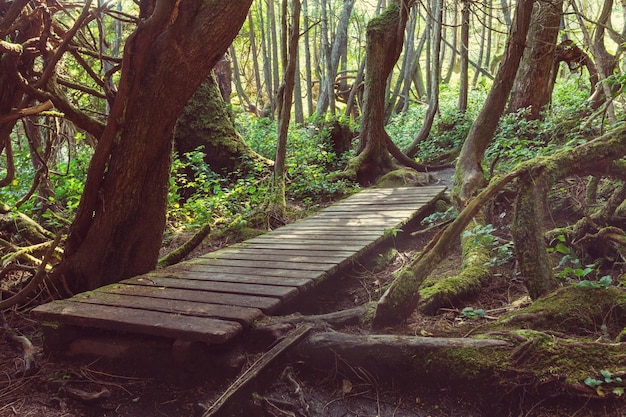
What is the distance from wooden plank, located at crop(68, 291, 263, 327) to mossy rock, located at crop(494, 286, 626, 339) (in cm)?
155

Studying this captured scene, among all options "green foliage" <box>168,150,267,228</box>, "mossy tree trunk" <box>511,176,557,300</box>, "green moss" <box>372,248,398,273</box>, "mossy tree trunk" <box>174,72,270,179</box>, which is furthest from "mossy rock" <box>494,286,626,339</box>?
"mossy tree trunk" <box>174,72,270,179</box>

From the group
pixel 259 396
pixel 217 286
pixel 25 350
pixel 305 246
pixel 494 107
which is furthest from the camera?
pixel 494 107

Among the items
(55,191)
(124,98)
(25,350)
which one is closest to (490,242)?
(124,98)

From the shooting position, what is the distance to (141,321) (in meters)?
2.86

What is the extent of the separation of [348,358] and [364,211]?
4119mm

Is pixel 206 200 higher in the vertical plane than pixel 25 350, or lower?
higher

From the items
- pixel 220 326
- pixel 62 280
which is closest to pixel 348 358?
pixel 220 326

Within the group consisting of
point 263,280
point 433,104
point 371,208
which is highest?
point 433,104

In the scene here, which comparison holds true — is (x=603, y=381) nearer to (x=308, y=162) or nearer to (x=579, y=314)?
(x=579, y=314)

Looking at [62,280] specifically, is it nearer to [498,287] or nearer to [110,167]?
[110,167]

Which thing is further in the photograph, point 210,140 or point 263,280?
point 210,140

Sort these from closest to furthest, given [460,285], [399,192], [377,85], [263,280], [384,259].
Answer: [263,280] → [460,285] → [384,259] → [399,192] → [377,85]

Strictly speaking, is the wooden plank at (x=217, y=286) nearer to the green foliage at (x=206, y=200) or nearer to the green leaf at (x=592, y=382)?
the green leaf at (x=592, y=382)

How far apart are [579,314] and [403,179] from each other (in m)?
6.34
